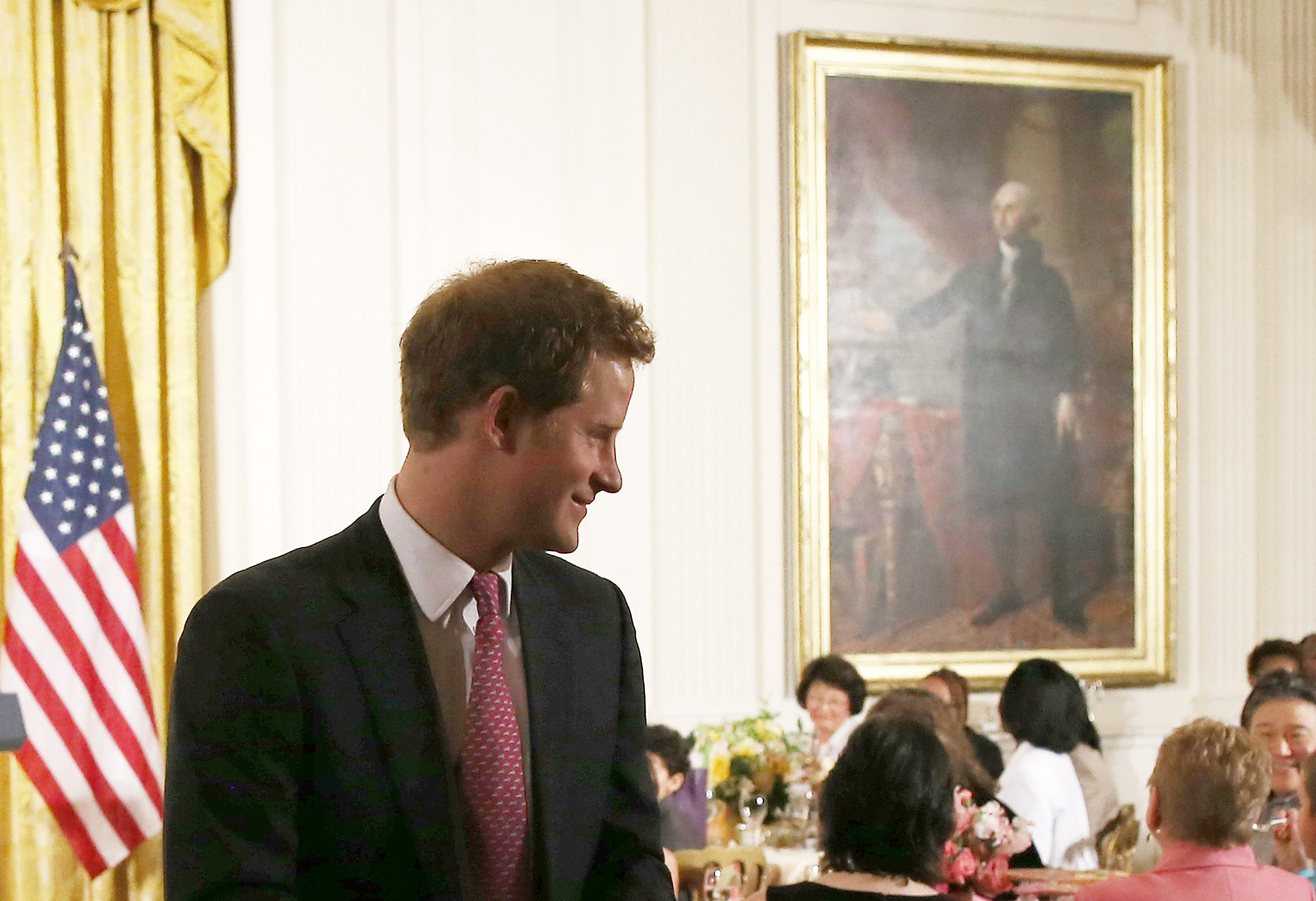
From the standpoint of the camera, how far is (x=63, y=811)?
6457 mm

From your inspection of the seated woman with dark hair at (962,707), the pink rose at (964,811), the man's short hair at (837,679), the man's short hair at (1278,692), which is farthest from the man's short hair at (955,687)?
the pink rose at (964,811)

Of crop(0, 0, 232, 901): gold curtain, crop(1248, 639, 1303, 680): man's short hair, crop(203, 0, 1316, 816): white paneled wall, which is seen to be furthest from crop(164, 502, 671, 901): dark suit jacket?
crop(1248, 639, 1303, 680): man's short hair

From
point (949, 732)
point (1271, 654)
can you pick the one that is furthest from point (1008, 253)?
point (949, 732)

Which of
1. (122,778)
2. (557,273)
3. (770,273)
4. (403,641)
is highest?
(770,273)

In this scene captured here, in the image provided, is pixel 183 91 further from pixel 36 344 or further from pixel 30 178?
pixel 36 344

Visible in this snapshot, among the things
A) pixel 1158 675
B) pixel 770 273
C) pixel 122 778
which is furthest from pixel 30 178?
pixel 1158 675

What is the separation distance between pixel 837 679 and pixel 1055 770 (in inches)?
42.4

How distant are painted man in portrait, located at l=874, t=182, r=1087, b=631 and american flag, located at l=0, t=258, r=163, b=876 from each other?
413 centimetres

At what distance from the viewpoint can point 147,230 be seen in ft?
22.3

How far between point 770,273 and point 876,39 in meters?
1.33

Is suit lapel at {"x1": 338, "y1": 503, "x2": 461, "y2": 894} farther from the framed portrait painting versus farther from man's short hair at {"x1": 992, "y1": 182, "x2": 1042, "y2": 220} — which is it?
man's short hair at {"x1": 992, "y1": 182, "x2": 1042, "y2": 220}

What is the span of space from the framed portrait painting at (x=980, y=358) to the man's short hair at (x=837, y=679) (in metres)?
0.74

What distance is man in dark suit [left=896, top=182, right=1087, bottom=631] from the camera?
27.0 feet

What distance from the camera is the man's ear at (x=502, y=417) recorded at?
1861 millimetres
